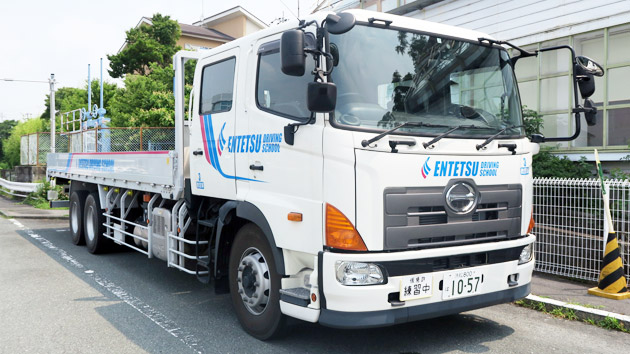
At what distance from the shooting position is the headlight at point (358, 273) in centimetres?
369

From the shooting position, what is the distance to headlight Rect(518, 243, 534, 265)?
4492mm

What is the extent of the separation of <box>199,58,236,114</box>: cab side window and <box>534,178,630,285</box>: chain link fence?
4.27 m

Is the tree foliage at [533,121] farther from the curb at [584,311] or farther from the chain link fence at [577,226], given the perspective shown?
the curb at [584,311]

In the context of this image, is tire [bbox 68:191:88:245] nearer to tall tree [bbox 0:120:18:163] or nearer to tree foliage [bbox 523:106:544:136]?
tree foliage [bbox 523:106:544:136]

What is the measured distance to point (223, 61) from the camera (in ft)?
17.0

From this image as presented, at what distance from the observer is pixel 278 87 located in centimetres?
434

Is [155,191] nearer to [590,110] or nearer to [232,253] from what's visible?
[232,253]

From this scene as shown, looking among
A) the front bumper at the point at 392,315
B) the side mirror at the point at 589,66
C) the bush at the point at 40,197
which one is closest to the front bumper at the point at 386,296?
the front bumper at the point at 392,315

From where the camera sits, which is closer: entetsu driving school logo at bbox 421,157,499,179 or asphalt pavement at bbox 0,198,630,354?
entetsu driving school logo at bbox 421,157,499,179

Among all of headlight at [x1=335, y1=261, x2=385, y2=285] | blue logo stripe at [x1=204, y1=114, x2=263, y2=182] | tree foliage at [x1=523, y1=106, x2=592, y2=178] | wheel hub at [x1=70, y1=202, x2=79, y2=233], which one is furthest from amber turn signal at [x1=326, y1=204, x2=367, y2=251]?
wheel hub at [x1=70, y1=202, x2=79, y2=233]

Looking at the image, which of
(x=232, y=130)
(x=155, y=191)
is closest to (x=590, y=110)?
(x=232, y=130)

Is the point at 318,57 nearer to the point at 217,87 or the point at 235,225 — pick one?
the point at 217,87

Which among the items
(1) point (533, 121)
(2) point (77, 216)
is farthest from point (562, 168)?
(2) point (77, 216)

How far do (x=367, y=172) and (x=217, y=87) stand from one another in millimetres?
2167
